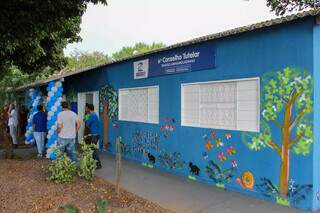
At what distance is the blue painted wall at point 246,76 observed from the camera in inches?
242

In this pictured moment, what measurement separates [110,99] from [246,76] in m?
6.28

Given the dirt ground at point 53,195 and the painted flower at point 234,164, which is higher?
the painted flower at point 234,164

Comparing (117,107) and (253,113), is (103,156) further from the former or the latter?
(253,113)

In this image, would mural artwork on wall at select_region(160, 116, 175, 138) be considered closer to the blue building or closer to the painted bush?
the blue building

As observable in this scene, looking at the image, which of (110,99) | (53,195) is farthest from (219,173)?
(110,99)

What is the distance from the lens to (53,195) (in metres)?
7.49

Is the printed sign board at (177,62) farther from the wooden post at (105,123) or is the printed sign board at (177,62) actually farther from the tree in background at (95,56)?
the tree in background at (95,56)

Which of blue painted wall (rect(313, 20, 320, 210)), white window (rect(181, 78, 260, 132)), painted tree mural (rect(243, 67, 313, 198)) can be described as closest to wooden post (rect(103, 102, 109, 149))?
white window (rect(181, 78, 260, 132))

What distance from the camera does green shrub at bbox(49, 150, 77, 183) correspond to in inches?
335

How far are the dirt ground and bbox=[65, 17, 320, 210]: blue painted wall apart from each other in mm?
1830

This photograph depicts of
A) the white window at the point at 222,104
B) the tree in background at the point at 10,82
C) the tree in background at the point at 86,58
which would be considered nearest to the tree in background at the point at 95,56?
the tree in background at the point at 86,58

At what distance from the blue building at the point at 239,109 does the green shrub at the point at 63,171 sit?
232cm

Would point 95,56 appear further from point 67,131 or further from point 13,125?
point 67,131

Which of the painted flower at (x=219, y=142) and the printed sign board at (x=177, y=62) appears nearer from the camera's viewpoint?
the painted flower at (x=219, y=142)
